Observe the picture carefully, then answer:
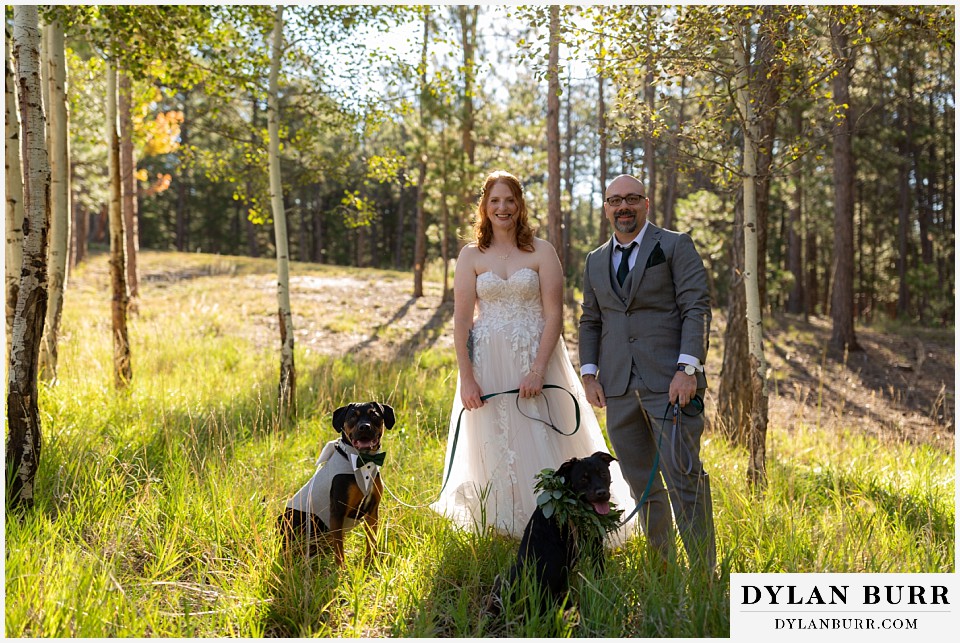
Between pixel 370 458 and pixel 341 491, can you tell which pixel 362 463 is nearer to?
pixel 370 458

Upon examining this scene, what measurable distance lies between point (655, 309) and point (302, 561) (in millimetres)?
2172

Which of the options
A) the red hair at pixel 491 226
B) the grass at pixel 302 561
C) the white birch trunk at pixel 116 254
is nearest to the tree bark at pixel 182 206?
the white birch trunk at pixel 116 254

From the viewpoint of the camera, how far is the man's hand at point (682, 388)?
3150mm

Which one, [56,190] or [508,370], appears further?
[56,190]

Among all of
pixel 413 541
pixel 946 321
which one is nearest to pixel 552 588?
pixel 413 541

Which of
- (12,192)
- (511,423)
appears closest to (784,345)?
(511,423)

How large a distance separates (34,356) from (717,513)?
4.25 metres

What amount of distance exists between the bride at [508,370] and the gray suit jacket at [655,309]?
40cm

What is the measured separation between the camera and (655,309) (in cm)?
334

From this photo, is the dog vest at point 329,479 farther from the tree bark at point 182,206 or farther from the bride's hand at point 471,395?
the tree bark at point 182,206

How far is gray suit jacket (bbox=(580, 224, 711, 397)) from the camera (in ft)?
10.6

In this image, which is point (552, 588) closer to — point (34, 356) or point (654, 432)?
point (654, 432)

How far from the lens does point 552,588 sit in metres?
2.80

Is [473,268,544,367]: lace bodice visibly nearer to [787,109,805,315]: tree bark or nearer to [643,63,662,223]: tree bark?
[643,63,662,223]: tree bark
